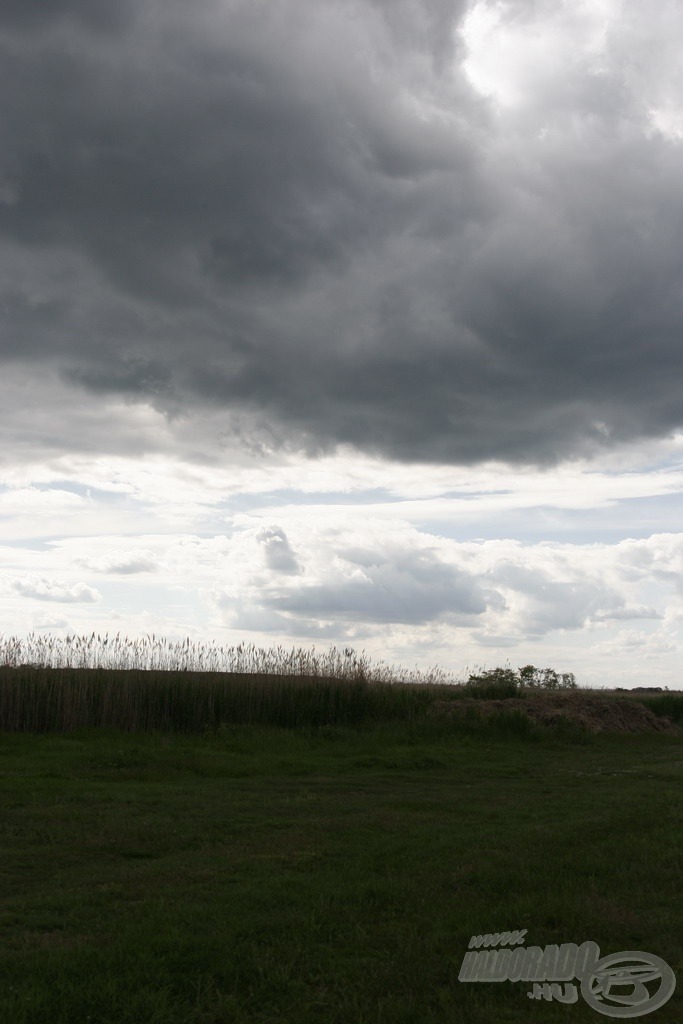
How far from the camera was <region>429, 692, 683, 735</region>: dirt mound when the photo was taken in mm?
24375

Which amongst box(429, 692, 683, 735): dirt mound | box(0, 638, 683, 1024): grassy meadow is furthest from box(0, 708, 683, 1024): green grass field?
box(429, 692, 683, 735): dirt mound

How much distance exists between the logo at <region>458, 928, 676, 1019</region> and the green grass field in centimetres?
8

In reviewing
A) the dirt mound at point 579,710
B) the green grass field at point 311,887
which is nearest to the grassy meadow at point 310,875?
the green grass field at point 311,887

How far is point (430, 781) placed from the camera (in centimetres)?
1529

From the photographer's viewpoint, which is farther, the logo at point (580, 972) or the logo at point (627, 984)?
the logo at point (580, 972)

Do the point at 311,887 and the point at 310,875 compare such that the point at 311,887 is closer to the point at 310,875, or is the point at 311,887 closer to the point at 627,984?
the point at 310,875

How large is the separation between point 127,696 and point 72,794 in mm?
9465

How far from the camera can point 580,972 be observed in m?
5.30

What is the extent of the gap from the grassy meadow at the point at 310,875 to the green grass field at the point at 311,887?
23 millimetres

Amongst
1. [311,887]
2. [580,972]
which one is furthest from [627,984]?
[311,887]

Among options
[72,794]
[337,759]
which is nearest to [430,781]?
[337,759]

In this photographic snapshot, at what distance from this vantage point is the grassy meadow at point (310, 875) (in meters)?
4.97

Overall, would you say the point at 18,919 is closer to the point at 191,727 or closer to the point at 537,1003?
the point at 537,1003

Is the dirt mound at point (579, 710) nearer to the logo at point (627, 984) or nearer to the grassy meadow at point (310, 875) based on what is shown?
Answer: the grassy meadow at point (310, 875)
